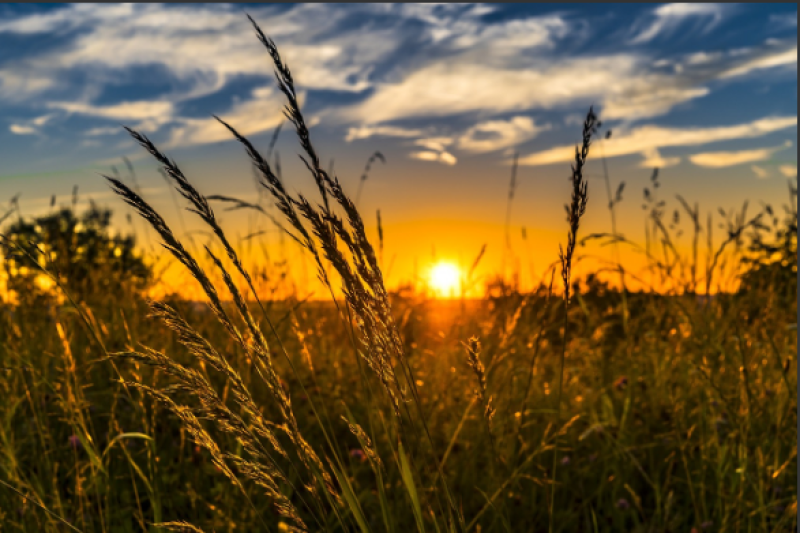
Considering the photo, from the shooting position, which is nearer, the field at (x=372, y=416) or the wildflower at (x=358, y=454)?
the field at (x=372, y=416)

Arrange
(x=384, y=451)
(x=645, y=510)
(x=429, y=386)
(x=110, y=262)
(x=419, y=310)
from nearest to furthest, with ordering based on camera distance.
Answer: (x=645, y=510), (x=384, y=451), (x=429, y=386), (x=419, y=310), (x=110, y=262)

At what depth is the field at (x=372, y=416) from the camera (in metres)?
1.20

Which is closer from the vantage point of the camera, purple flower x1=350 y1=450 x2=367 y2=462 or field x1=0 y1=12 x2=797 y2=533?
field x1=0 y1=12 x2=797 y2=533

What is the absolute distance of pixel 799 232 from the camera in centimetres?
261

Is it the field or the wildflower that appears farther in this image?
the wildflower

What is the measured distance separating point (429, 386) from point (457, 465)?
75 cm

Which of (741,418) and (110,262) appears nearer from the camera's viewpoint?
(741,418)

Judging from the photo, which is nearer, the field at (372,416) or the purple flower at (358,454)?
the field at (372,416)

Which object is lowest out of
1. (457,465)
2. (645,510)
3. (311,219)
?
(645,510)

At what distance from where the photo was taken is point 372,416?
110 inches

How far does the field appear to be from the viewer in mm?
1200

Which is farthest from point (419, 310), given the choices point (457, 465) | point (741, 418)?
point (741, 418)

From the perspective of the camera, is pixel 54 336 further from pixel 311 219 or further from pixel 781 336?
pixel 781 336

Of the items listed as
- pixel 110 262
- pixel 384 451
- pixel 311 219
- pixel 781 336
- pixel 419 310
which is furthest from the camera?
pixel 110 262
